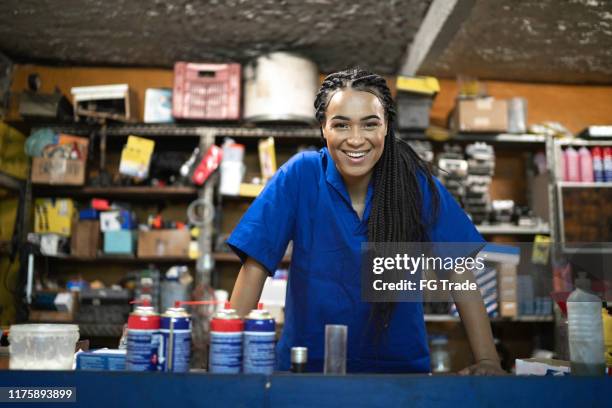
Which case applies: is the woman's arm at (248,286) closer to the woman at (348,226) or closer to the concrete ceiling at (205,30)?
the woman at (348,226)

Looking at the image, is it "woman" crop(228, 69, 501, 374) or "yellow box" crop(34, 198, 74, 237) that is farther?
"yellow box" crop(34, 198, 74, 237)

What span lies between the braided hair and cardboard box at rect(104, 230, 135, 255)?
2.85m

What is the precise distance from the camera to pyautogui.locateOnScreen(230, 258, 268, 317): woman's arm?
1.53 m

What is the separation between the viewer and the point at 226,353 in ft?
3.59

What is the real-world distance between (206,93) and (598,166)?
115 inches

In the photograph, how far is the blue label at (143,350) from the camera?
109cm

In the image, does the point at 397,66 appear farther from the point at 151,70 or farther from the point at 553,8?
the point at 151,70

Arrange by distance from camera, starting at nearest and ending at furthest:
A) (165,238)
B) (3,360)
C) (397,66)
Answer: (3,360) < (165,238) < (397,66)

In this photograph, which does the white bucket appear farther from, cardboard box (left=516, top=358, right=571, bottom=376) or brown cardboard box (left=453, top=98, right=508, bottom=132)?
cardboard box (left=516, top=358, right=571, bottom=376)

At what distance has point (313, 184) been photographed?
168cm

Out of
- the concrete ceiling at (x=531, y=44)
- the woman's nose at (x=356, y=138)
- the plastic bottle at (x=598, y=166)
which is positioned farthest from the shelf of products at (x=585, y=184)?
the woman's nose at (x=356, y=138)

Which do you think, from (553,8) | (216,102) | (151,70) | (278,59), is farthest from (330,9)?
(151,70)

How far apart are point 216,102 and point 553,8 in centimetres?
237

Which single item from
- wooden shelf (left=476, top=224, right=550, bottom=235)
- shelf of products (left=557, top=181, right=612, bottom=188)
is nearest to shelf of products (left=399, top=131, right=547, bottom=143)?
shelf of products (left=557, top=181, right=612, bottom=188)
